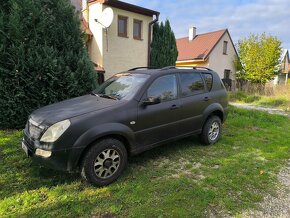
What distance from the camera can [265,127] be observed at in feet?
24.9

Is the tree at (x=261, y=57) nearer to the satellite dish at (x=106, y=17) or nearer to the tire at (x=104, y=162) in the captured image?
the satellite dish at (x=106, y=17)

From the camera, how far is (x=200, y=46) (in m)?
24.0

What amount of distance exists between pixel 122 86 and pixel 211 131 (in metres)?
2.44

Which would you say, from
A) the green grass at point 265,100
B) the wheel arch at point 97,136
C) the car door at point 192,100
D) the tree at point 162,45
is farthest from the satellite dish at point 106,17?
the green grass at point 265,100

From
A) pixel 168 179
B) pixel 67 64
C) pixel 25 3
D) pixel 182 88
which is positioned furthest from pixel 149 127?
pixel 25 3

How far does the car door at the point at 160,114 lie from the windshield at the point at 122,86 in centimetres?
23

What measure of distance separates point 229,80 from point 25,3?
21523 mm

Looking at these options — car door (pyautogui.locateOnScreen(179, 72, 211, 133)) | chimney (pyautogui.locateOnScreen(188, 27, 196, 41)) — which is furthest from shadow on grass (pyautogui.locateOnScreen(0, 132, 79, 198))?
chimney (pyautogui.locateOnScreen(188, 27, 196, 41))

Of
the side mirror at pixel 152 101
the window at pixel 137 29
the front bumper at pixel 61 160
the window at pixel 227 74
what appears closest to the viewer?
the front bumper at pixel 61 160

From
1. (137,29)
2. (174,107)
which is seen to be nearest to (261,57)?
(137,29)

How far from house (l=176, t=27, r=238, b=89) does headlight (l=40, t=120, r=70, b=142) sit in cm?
2030

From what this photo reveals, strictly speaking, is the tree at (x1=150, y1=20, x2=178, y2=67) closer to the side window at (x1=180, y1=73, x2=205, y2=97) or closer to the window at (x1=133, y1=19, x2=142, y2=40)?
the window at (x1=133, y1=19, x2=142, y2=40)

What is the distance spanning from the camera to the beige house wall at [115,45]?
1162 centimetres

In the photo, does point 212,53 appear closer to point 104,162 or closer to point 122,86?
point 122,86
